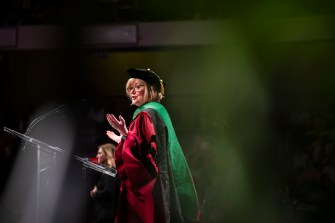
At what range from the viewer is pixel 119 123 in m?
2.37

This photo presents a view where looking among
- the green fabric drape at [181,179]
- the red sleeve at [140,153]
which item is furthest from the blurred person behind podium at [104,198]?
the red sleeve at [140,153]

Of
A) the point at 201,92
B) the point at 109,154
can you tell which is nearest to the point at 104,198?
the point at 109,154

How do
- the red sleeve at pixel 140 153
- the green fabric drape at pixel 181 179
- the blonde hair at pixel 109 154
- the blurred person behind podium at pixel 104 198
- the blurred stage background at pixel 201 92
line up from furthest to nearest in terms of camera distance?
the blurred stage background at pixel 201 92 < the blonde hair at pixel 109 154 < the blurred person behind podium at pixel 104 198 < the green fabric drape at pixel 181 179 < the red sleeve at pixel 140 153

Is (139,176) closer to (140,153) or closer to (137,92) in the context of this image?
(140,153)

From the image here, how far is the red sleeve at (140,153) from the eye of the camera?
2.25m

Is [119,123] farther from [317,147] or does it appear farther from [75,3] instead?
[75,3]

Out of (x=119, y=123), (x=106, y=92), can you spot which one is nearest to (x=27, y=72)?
(x=106, y=92)

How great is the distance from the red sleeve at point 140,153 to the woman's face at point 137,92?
192mm

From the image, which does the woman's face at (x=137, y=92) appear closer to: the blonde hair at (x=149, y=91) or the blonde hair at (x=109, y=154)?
the blonde hair at (x=149, y=91)

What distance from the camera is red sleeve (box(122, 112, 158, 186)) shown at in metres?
2.25

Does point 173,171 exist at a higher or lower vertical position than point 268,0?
lower

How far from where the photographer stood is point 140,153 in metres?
2.27

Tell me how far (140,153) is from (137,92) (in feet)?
1.36

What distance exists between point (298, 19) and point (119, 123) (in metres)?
4.12
